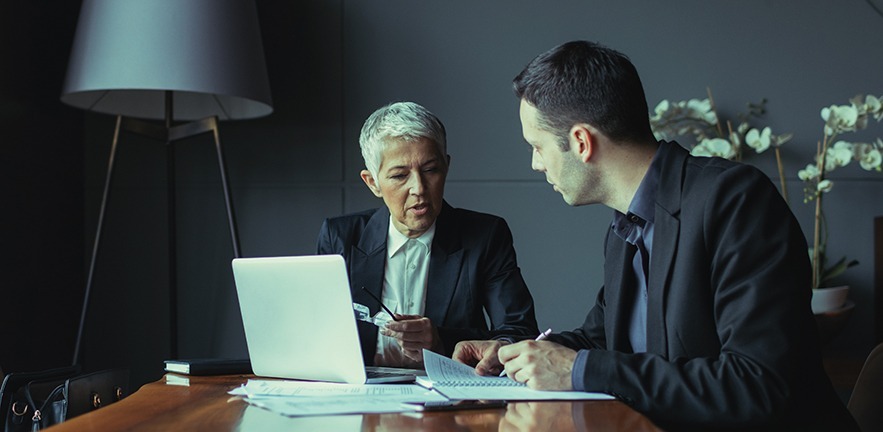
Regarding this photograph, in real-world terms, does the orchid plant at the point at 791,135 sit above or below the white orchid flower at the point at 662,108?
below

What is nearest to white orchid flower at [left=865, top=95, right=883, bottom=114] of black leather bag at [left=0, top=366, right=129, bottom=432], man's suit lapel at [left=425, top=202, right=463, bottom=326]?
man's suit lapel at [left=425, top=202, right=463, bottom=326]

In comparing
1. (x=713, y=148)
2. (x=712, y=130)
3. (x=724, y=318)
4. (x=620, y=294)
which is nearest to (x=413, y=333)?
(x=620, y=294)

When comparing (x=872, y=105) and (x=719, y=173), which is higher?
(x=872, y=105)

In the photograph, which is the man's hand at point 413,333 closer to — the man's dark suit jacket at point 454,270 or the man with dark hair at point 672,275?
the man with dark hair at point 672,275

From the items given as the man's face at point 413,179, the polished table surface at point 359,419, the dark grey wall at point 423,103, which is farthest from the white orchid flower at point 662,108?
the polished table surface at point 359,419

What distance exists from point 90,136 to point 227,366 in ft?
7.81

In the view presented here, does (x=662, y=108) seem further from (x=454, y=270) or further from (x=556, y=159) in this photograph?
(x=556, y=159)

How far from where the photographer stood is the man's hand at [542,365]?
1.62m

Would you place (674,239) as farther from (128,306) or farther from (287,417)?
(128,306)

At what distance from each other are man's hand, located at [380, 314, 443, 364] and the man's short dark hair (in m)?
0.53

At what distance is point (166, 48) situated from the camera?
10.6ft

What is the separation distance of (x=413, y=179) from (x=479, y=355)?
66 cm

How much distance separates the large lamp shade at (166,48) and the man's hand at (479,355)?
5.56ft

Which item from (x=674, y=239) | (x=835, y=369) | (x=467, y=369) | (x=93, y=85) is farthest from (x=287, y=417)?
(x=835, y=369)
